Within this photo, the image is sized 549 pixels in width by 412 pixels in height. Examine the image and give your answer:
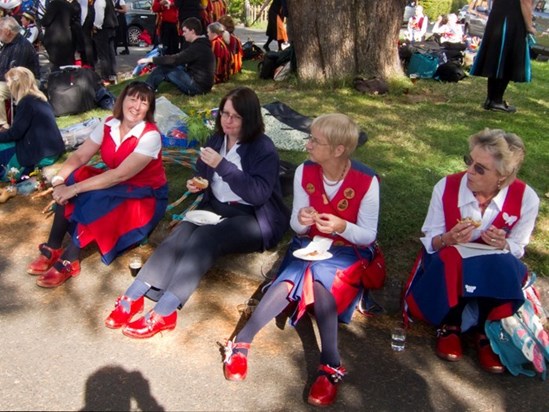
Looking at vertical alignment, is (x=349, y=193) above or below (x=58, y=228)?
above

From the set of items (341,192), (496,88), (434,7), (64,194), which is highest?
(341,192)

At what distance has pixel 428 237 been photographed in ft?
11.0

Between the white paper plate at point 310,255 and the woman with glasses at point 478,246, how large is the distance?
60 cm

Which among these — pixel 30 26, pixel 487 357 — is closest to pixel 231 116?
pixel 487 357

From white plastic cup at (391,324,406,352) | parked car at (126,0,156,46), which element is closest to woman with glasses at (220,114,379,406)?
white plastic cup at (391,324,406,352)

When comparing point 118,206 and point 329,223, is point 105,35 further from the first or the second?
point 329,223

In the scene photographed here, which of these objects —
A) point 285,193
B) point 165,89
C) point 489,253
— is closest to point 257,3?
point 165,89

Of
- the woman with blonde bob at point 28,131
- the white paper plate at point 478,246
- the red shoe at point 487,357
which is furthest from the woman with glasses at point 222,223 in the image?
the woman with blonde bob at point 28,131

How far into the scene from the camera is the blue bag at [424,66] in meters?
9.66

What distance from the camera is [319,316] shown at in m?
3.01

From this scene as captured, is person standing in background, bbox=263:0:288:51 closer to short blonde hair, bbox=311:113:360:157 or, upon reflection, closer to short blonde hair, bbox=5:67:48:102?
short blonde hair, bbox=5:67:48:102

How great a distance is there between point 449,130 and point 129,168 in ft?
13.4

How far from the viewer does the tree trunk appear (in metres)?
8.35

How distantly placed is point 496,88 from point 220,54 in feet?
13.4
